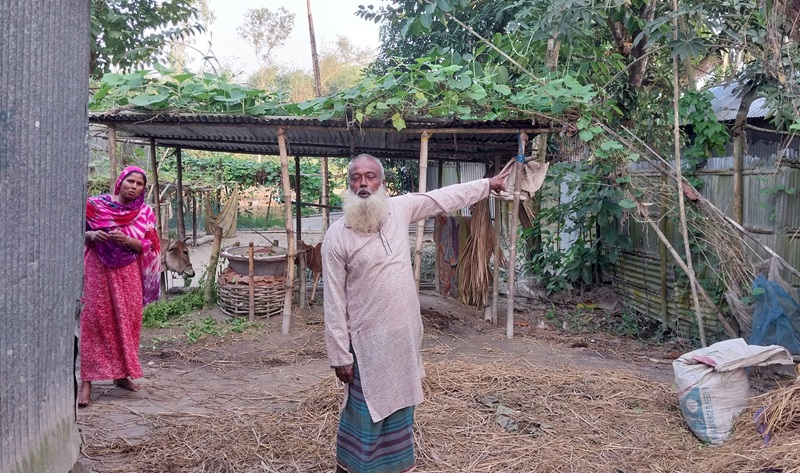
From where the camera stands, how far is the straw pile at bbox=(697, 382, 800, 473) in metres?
3.42

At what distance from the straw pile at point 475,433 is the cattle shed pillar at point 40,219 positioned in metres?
1.53

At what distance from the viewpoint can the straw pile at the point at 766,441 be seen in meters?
3.42

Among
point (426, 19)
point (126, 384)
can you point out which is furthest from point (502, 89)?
point (126, 384)

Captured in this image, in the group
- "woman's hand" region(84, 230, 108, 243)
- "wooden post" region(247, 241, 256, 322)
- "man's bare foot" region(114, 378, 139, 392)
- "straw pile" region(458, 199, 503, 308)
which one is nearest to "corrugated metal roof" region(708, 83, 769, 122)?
"straw pile" region(458, 199, 503, 308)

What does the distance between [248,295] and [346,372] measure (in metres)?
4.98

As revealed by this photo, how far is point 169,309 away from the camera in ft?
26.6

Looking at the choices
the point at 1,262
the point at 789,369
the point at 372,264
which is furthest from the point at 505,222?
the point at 1,262

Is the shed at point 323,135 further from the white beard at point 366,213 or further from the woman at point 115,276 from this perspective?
the white beard at point 366,213

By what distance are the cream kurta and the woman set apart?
2.21m

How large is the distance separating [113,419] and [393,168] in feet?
35.0

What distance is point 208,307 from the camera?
828cm

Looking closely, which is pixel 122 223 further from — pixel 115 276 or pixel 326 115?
pixel 326 115

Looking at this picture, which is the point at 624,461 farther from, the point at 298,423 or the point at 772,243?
the point at 772,243

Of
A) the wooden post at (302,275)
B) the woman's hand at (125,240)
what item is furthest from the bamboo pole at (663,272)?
the woman's hand at (125,240)
